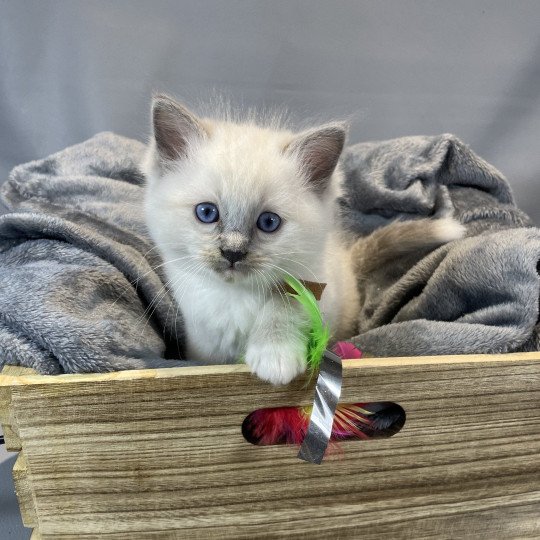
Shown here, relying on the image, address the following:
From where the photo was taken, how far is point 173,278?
3.61 feet

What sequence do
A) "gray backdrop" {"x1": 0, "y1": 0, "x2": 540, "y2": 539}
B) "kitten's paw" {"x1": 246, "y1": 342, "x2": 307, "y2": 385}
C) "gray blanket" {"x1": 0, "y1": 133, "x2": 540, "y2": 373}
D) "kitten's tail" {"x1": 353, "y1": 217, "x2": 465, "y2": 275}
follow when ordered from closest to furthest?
1. "kitten's paw" {"x1": 246, "y1": 342, "x2": 307, "y2": 385}
2. "gray blanket" {"x1": 0, "y1": 133, "x2": 540, "y2": 373}
3. "kitten's tail" {"x1": 353, "y1": 217, "x2": 465, "y2": 275}
4. "gray backdrop" {"x1": 0, "y1": 0, "x2": 540, "y2": 539}

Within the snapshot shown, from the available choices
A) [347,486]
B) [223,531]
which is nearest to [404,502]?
[347,486]

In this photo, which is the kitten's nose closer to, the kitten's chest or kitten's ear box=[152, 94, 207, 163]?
the kitten's chest

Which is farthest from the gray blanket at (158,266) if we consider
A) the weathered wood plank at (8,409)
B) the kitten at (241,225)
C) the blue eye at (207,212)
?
the blue eye at (207,212)

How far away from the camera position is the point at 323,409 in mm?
848

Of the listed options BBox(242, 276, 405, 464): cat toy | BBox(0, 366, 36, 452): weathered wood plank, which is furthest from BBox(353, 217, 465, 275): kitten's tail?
BBox(0, 366, 36, 452): weathered wood plank

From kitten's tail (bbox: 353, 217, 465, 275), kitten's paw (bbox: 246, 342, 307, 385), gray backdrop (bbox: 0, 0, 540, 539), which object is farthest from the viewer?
gray backdrop (bbox: 0, 0, 540, 539)

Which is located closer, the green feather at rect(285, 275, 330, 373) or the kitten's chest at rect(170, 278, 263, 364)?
the green feather at rect(285, 275, 330, 373)

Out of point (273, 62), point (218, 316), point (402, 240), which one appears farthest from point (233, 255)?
point (273, 62)

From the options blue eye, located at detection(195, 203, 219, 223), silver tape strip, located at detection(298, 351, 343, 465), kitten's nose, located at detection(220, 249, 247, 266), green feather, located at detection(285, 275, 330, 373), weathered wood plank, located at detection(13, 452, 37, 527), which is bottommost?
weathered wood plank, located at detection(13, 452, 37, 527)

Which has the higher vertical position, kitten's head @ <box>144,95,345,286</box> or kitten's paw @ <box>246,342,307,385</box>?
kitten's head @ <box>144,95,345,286</box>

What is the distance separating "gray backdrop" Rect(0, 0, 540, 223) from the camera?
187 cm

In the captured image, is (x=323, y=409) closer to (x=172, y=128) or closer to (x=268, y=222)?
(x=268, y=222)

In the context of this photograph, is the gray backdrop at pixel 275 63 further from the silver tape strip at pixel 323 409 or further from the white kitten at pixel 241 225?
the silver tape strip at pixel 323 409
